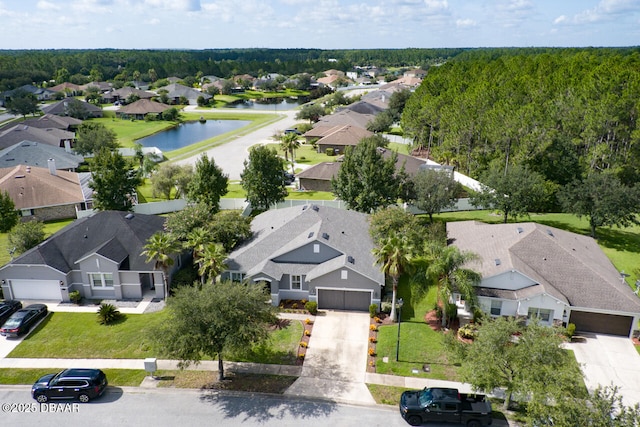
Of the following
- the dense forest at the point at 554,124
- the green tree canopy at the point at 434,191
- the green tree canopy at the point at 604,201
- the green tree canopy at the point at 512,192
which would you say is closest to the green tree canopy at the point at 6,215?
the green tree canopy at the point at 434,191

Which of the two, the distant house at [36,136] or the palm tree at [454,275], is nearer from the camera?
the palm tree at [454,275]

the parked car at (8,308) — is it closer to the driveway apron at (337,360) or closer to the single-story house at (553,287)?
the driveway apron at (337,360)

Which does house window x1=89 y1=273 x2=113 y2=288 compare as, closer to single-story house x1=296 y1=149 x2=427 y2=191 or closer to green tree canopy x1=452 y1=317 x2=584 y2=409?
green tree canopy x1=452 y1=317 x2=584 y2=409

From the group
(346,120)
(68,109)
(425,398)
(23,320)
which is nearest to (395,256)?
(425,398)

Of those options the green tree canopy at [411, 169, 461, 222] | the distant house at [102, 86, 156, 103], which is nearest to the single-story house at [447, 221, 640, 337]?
the green tree canopy at [411, 169, 461, 222]

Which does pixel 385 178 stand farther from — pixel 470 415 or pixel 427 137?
pixel 427 137

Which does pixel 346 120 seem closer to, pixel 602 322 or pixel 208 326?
pixel 602 322
